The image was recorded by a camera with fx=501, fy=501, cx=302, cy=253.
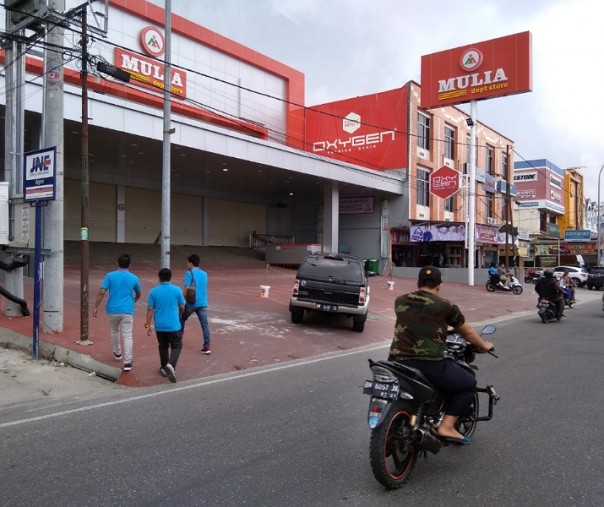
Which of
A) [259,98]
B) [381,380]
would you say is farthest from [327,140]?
[381,380]

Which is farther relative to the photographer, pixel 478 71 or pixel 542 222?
pixel 542 222

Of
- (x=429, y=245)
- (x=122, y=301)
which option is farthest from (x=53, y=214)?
(x=429, y=245)

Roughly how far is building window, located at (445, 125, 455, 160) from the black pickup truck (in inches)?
531

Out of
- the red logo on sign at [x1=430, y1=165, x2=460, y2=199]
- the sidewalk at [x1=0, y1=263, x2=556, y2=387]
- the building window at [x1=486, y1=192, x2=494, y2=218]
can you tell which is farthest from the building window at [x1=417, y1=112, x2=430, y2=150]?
the sidewalk at [x1=0, y1=263, x2=556, y2=387]

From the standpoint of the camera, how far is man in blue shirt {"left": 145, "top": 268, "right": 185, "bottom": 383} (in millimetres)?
7254

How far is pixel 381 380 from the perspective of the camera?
390 centimetres

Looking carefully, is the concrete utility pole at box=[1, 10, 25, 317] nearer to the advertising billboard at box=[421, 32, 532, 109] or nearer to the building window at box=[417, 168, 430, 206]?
the advertising billboard at box=[421, 32, 532, 109]

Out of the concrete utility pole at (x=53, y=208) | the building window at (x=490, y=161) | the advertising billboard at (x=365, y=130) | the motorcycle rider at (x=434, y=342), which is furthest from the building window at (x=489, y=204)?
the motorcycle rider at (x=434, y=342)

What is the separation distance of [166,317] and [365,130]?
32768 mm

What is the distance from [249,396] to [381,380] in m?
→ 3.18

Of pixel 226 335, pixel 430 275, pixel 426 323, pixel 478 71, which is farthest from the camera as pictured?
pixel 478 71

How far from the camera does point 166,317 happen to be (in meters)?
7.24

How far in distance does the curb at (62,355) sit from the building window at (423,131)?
1230 inches

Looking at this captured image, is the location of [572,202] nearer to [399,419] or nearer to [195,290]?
[195,290]
